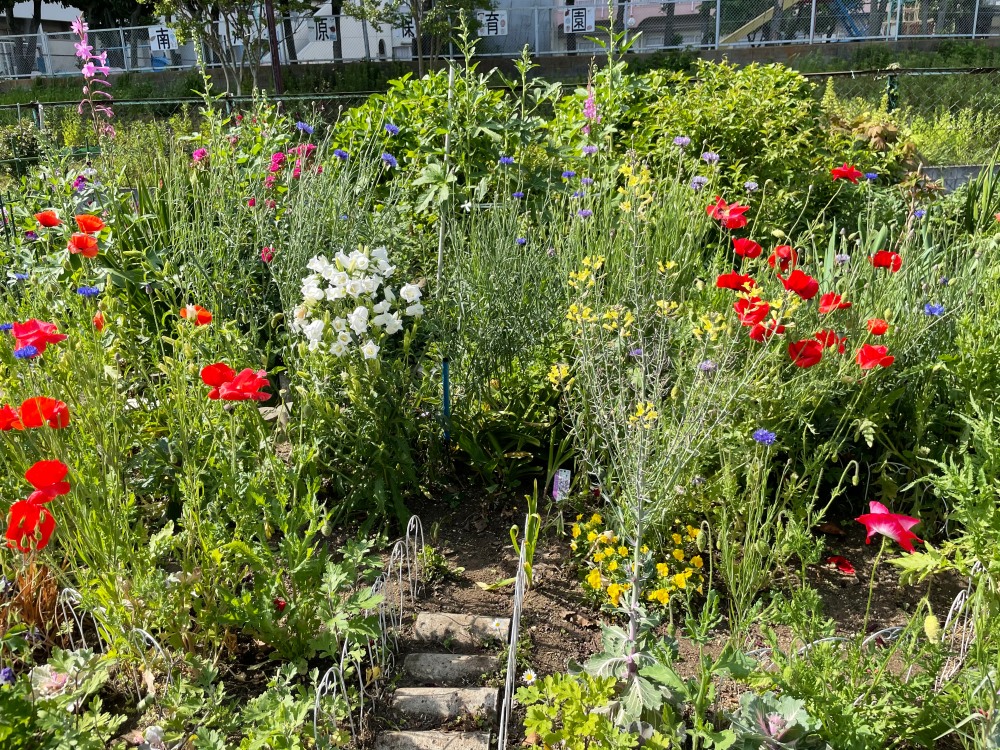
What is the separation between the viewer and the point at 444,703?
5.94 ft

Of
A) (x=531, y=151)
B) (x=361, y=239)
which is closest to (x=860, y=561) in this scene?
(x=361, y=239)

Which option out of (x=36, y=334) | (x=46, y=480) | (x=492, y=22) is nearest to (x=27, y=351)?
(x=36, y=334)

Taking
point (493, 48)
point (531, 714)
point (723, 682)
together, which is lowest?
point (723, 682)

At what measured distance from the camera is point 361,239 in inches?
118

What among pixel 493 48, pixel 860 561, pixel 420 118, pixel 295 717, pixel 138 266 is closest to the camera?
pixel 295 717

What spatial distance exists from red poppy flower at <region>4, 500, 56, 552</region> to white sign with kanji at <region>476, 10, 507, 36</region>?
1791cm

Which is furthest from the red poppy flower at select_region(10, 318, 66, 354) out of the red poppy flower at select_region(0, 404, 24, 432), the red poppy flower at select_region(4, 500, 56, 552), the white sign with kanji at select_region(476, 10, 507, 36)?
the white sign with kanji at select_region(476, 10, 507, 36)

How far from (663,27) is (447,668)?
698 inches

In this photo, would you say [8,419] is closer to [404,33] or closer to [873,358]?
[873,358]

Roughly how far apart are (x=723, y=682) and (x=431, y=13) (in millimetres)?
16445

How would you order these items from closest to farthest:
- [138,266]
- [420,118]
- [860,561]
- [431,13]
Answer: [860,561]
[138,266]
[420,118]
[431,13]

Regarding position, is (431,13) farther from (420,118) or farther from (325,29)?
(420,118)

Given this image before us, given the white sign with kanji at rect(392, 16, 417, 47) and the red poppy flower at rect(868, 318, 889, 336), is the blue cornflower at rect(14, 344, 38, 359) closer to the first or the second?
the red poppy flower at rect(868, 318, 889, 336)

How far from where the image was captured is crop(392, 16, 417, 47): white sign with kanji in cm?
1744
